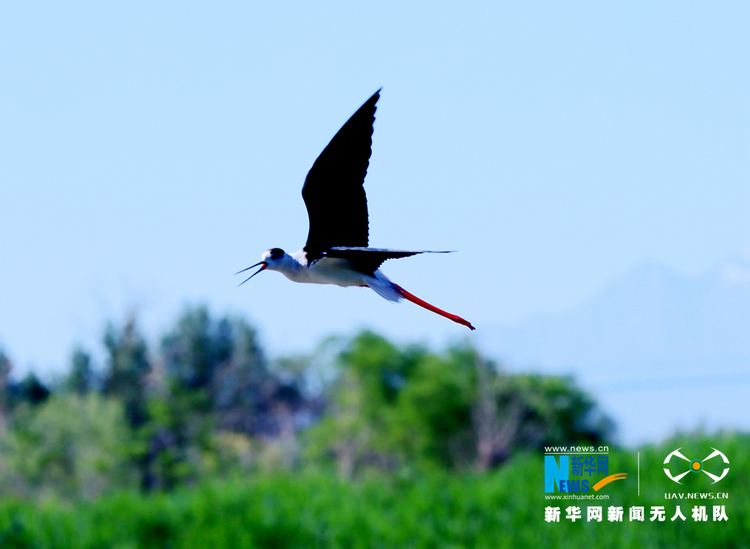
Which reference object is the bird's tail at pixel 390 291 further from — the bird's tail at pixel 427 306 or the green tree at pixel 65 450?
the green tree at pixel 65 450

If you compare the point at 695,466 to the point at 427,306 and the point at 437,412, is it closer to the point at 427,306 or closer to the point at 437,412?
the point at 427,306

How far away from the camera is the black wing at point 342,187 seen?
218 cm

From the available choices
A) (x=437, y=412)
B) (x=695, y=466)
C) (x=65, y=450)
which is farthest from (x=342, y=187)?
(x=437, y=412)

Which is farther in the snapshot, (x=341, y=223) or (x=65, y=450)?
(x=65, y=450)

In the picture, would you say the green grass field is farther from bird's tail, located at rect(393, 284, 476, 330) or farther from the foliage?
bird's tail, located at rect(393, 284, 476, 330)

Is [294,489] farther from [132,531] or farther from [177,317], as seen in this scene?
[177,317]

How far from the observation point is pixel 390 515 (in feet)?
65.8

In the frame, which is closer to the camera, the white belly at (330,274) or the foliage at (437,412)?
the white belly at (330,274)

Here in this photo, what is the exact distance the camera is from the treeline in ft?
108

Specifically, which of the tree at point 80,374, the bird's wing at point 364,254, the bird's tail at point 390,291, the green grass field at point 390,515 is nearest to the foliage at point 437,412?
the tree at point 80,374

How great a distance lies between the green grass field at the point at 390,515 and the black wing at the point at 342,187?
16190 millimetres

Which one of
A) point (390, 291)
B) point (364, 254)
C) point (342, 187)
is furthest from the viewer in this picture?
point (342, 187)

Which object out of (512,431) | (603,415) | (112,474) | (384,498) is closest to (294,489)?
Result: (384,498)

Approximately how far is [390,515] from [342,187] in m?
18.6
